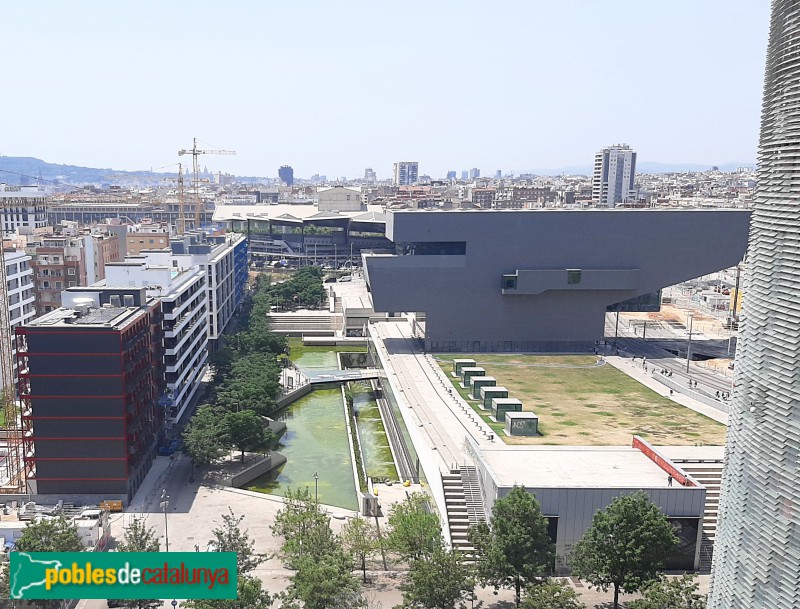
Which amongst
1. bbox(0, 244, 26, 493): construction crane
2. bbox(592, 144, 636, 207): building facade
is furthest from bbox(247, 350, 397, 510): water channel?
bbox(592, 144, 636, 207): building facade

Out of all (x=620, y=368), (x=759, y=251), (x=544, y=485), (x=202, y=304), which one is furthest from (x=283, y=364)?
(x=759, y=251)

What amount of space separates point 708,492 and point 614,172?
169261 millimetres

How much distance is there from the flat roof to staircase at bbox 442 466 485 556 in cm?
123

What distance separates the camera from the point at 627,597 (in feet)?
83.7

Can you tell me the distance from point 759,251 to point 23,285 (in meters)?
52.8

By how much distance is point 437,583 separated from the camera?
22.0 metres

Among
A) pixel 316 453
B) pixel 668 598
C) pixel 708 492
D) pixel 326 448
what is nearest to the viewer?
pixel 668 598

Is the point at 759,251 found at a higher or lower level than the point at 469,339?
higher

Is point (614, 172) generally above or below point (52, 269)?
above

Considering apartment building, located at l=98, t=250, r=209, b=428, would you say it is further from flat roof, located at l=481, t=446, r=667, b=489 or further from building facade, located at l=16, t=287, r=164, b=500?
flat roof, located at l=481, t=446, r=667, b=489

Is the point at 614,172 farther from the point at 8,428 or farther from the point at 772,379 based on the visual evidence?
the point at 772,379

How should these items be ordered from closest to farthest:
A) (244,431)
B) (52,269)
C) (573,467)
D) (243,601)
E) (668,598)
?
(243,601) → (668,598) → (573,467) → (244,431) → (52,269)

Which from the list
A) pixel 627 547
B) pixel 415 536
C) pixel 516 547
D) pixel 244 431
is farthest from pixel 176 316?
pixel 627 547

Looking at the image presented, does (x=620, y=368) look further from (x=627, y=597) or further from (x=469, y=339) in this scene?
(x=627, y=597)
